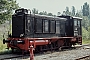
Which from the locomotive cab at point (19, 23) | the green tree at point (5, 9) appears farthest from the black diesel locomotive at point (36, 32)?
the green tree at point (5, 9)

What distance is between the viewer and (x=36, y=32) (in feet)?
46.6

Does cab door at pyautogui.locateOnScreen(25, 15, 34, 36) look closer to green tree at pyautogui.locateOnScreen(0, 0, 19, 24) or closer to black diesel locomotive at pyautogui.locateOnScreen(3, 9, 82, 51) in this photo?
black diesel locomotive at pyautogui.locateOnScreen(3, 9, 82, 51)

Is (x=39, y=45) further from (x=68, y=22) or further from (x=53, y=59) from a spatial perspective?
(x=68, y=22)

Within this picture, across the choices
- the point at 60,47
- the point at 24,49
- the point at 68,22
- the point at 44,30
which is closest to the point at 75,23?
the point at 68,22

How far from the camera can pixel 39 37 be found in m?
14.4

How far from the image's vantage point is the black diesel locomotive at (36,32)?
1317 centimetres

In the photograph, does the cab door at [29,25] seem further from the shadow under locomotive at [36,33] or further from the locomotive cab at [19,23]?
the locomotive cab at [19,23]

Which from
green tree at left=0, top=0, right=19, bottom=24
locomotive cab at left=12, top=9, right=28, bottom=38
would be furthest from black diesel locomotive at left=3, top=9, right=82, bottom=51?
green tree at left=0, top=0, right=19, bottom=24

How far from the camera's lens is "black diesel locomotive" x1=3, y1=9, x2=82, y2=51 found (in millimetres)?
13172

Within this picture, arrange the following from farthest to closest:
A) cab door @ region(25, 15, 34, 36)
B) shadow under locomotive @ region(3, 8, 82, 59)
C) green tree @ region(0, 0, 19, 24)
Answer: green tree @ region(0, 0, 19, 24) < cab door @ region(25, 15, 34, 36) < shadow under locomotive @ region(3, 8, 82, 59)

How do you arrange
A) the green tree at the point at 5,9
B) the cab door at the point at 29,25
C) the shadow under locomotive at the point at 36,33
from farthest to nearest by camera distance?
the green tree at the point at 5,9 → the cab door at the point at 29,25 → the shadow under locomotive at the point at 36,33

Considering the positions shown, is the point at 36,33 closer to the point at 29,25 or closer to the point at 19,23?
the point at 29,25

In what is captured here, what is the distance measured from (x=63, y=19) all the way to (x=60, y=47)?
2936 mm

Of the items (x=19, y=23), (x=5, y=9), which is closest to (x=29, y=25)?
(x=19, y=23)
